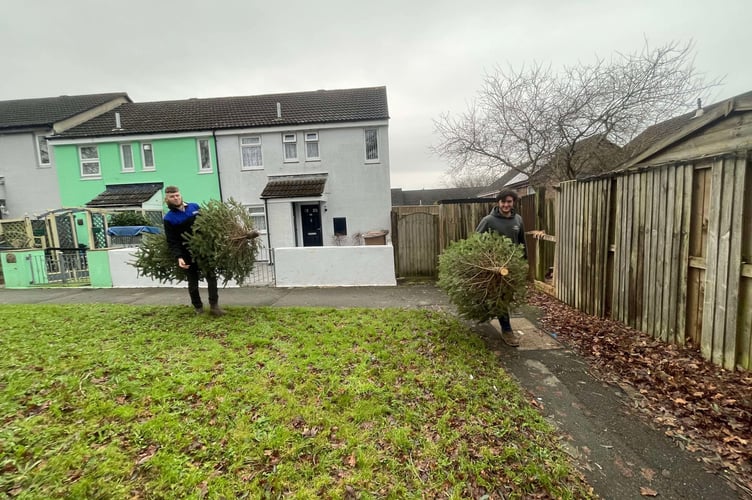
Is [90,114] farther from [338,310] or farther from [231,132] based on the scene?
[338,310]

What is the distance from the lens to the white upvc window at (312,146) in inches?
602

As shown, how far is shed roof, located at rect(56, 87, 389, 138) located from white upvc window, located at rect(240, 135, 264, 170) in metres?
0.63

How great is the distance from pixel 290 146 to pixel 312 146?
1.06 meters

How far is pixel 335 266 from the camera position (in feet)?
27.6

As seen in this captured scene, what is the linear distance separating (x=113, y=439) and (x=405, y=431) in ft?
7.14

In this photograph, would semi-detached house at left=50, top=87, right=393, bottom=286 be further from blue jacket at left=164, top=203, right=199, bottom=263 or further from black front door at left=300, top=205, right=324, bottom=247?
blue jacket at left=164, top=203, right=199, bottom=263

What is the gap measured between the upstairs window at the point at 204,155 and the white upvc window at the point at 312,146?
15.6 ft

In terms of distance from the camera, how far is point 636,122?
9.93 m

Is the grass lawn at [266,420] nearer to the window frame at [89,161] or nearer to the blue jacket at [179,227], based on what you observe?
the blue jacket at [179,227]

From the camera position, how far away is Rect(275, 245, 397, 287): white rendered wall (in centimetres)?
834

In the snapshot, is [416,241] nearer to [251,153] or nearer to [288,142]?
[288,142]

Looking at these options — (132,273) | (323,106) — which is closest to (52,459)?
(132,273)

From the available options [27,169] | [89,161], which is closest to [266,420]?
[89,161]

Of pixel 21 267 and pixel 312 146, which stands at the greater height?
pixel 312 146
